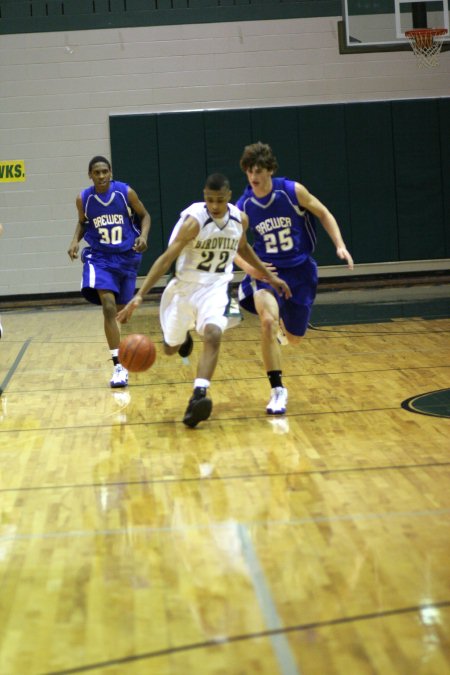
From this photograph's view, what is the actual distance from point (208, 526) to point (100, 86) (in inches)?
458

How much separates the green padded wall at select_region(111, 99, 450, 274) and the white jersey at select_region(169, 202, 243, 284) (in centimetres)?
860

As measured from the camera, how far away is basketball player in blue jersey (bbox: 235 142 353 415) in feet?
21.4

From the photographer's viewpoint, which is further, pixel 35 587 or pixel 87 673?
pixel 35 587

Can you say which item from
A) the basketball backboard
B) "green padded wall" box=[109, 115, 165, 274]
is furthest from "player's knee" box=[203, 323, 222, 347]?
"green padded wall" box=[109, 115, 165, 274]

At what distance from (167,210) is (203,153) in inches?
39.8

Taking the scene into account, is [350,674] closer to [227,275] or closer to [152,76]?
[227,275]

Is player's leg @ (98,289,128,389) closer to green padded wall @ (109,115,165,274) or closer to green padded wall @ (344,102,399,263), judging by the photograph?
green padded wall @ (109,115,165,274)

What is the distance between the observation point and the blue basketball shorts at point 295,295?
269 inches

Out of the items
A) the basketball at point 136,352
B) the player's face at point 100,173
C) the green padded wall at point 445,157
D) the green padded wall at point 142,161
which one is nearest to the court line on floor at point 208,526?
the basketball at point 136,352

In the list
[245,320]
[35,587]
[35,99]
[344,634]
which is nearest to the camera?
[344,634]

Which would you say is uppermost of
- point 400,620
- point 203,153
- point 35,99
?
point 35,99

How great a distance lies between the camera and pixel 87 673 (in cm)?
279

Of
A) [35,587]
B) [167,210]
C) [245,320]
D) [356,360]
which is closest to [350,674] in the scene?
[35,587]

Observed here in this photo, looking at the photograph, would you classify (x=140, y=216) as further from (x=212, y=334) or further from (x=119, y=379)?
(x=212, y=334)
